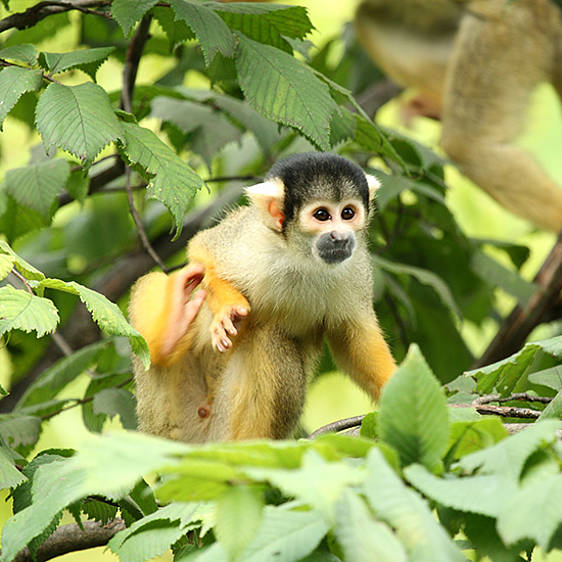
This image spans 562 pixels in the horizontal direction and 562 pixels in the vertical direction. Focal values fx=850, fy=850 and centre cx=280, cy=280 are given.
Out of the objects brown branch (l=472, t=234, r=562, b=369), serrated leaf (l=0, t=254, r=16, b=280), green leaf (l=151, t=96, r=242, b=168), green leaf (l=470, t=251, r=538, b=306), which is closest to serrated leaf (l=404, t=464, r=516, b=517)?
serrated leaf (l=0, t=254, r=16, b=280)

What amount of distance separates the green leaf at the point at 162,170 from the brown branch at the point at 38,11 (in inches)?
16.2

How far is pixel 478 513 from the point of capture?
3.72 ft

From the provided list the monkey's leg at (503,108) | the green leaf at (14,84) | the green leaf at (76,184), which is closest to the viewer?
the green leaf at (14,84)

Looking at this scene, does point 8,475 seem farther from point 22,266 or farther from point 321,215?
point 321,215

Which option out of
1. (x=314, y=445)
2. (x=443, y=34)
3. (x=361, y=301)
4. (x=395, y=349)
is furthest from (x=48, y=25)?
(x=443, y=34)

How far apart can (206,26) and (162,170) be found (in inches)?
15.0

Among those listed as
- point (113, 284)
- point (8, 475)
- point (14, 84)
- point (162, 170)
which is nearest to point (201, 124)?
point (113, 284)

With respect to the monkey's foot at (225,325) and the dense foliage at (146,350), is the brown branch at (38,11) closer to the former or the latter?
the dense foliage at (146,350)

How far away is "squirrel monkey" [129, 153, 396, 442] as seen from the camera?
97.2 inches

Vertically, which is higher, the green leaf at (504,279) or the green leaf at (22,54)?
the green leaf at (22,54)

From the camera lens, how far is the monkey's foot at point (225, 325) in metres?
2.24

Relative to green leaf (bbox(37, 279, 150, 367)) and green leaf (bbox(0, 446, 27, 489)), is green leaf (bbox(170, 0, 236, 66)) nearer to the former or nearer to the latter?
green leaf (bbox(37, 279, 150, 367))

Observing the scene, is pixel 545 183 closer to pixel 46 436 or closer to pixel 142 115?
pixel 142 115

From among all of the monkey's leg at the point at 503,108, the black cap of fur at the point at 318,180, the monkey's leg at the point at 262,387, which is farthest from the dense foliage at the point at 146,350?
the monkey's leg at the point at 503,108
